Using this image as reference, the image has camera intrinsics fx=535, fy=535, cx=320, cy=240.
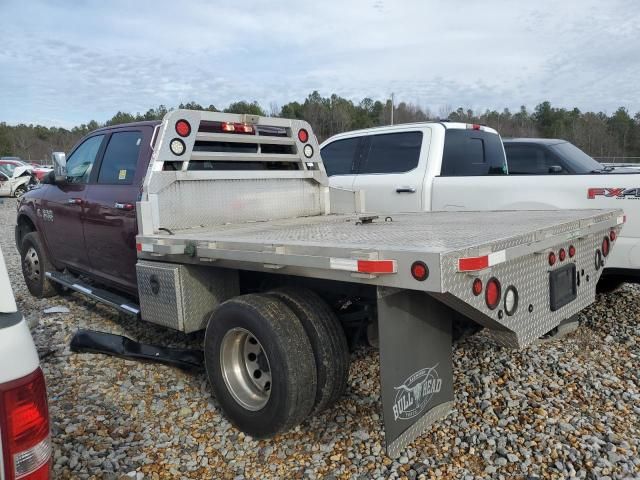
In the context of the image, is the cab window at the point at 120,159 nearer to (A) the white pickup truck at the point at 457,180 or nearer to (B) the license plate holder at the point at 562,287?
(A) the white pickup truck at the point at 457,180

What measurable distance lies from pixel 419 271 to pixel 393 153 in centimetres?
428

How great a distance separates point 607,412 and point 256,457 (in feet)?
7.23

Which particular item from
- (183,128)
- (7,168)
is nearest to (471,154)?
(183,128)

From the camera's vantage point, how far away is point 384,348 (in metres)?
2.54

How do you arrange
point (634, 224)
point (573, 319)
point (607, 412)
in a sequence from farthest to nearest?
1. point (634, 224)
2. point (573, 319)
3. point (607, 412)

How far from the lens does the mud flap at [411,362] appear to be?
100 inches

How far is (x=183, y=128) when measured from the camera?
429 cm

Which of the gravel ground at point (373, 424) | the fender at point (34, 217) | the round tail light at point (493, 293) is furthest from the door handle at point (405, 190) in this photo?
the fender at point (34, 217)

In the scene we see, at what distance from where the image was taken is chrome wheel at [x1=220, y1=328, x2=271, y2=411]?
326 cm

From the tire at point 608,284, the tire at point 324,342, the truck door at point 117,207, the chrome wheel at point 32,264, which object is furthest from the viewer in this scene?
the chrome wheel at point 32,264

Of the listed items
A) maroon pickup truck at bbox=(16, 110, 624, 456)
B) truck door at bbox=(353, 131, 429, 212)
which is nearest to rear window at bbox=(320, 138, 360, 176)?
truck door at bbox=(353, 131, 429, 212)

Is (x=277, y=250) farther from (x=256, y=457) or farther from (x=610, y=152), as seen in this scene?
(x=610, y=152)

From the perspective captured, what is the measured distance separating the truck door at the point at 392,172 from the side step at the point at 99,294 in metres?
3.03

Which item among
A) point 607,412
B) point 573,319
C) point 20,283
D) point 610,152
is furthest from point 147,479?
point 610,152
